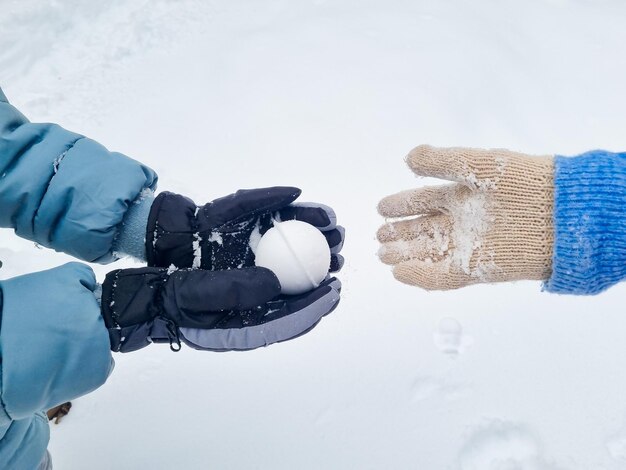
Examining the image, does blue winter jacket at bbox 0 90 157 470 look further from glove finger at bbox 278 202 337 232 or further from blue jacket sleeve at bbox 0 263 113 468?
glove finger at bbox 278 202 337 232

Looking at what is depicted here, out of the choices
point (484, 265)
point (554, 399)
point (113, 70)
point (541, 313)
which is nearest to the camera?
point (484, 265)

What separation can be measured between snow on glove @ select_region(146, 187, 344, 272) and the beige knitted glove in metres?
0.35

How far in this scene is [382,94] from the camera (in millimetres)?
2719

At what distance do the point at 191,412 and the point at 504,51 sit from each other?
7.77 feet

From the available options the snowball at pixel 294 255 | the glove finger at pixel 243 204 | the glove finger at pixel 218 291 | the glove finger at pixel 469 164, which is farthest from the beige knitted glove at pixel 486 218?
the glove finger at pixel 218 291

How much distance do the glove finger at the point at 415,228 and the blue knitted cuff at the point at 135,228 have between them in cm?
81

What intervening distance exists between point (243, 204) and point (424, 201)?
0.60m

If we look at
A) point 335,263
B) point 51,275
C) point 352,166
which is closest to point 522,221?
point 335,263

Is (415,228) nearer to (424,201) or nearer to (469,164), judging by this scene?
(424,201)

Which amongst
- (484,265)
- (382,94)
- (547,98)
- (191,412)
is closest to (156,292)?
(191,412)

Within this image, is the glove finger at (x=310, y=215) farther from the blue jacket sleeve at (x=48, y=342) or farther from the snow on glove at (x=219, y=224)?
the blue jacket sleeve at (x=48, y=342)

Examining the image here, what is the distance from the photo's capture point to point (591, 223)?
1.38m

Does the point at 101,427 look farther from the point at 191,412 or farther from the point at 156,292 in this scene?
the point at 156,292

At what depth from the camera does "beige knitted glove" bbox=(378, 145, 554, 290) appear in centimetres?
149
